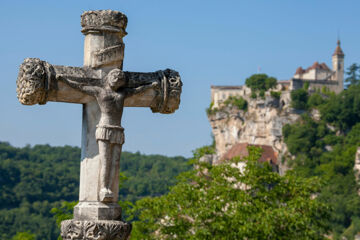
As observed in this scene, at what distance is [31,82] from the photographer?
5.33 meters

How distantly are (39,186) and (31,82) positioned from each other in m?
104

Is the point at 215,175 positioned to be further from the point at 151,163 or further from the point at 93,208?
the point at 151,163

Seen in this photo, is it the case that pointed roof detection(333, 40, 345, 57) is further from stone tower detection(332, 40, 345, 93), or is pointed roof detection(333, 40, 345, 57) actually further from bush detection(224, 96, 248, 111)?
bush detection(224, 96, 248, 111)

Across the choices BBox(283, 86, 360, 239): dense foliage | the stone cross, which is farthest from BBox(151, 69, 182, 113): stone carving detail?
BBox(283, 86, 360, 239): dense foliage

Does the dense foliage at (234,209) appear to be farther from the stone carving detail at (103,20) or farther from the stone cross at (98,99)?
the stone carving detail at (103,20)

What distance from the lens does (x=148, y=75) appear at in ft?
19.7

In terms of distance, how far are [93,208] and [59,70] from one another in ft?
3.59

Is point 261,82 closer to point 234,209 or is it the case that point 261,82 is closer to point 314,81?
point 314,81

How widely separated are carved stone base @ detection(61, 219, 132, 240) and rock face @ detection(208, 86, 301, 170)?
11171 centimetres

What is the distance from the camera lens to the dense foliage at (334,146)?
99.5 metres

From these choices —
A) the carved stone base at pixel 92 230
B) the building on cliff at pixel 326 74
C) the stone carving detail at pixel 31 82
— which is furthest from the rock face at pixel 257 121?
the stone carving detail at pixel 31 82

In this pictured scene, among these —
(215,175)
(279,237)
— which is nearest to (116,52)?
(279,237)

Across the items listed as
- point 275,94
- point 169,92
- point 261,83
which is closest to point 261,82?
point 261,83

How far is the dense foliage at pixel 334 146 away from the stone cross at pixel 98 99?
94.0m
